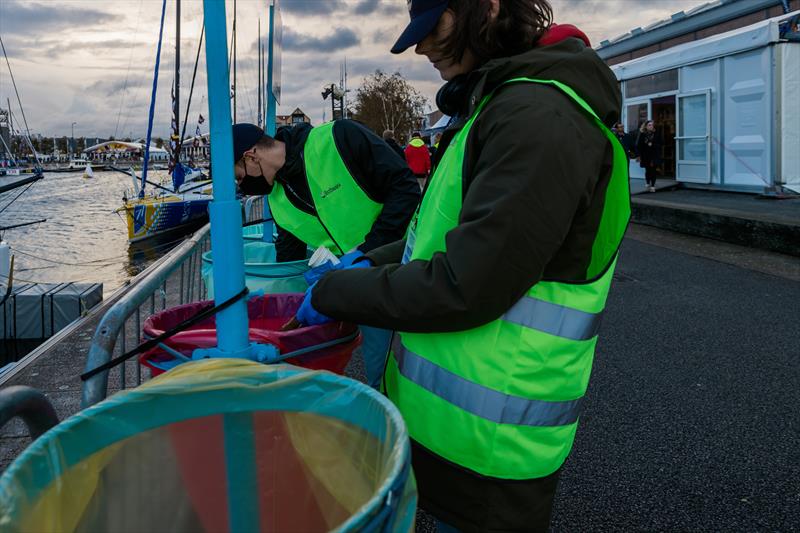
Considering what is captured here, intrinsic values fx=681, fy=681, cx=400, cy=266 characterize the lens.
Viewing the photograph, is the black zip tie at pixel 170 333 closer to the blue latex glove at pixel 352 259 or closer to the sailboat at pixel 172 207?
the blue latex glove at pixel 352 259

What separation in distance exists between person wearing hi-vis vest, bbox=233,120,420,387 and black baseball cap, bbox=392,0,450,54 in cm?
167

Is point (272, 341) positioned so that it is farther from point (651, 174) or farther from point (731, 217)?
point (651, 174)

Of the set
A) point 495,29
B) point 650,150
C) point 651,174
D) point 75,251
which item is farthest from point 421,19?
point 75,251

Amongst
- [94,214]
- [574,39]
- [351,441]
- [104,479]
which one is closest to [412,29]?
[574,39]

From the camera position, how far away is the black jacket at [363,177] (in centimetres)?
322

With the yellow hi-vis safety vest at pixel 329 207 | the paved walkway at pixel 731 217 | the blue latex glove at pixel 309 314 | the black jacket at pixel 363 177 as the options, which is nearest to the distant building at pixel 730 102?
the paved walkway at pixel 731 217

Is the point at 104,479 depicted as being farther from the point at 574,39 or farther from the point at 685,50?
the point at 685,50

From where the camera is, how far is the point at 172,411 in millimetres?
1242

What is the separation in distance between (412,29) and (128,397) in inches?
38.3

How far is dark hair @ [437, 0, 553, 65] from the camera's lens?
4.97 ft

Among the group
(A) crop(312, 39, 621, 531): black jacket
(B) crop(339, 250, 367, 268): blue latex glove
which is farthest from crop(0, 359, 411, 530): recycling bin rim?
(B) crop(339, 250, 367, 268): blue latex glove

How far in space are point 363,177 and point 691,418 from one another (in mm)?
2456

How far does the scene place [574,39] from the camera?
1.45 m

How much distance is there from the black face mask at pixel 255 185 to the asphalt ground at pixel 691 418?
175cm
